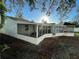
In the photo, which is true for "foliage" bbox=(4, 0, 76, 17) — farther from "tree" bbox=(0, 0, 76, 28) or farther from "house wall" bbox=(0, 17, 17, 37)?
"house wall" bbox=(0, 17, 17, 37)

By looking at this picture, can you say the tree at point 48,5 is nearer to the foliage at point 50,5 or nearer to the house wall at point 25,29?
the foliage at point 50,5

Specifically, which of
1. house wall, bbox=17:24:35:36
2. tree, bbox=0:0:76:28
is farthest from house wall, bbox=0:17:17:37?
tree, bbox=0:0:76:28

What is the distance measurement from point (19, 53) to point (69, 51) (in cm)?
665

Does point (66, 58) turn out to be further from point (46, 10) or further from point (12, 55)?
point (46, 10)

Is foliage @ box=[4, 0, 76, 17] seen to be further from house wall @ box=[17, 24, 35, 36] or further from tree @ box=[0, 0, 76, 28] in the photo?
house wall @ box=[17, 24, 35, 36]

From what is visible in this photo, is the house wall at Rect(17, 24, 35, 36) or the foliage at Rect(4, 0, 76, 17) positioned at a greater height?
the foliage at Rect(4, 0, 76, 17)

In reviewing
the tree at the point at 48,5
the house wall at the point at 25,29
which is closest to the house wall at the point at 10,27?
the house wall at the point at 25,29

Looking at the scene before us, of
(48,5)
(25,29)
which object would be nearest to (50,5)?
(48,5)

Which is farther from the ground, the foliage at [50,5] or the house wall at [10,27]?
the foliage at [50,5]

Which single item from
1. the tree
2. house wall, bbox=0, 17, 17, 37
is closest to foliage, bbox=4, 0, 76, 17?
the tree

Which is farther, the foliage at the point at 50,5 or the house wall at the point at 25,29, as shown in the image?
the house wall at the point at 25,29

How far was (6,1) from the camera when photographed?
7.12 m

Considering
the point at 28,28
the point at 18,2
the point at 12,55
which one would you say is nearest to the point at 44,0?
the point at 18,2

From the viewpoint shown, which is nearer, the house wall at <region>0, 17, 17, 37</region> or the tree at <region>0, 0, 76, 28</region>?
the tree at <region>0, 0, 76, 28</region>
